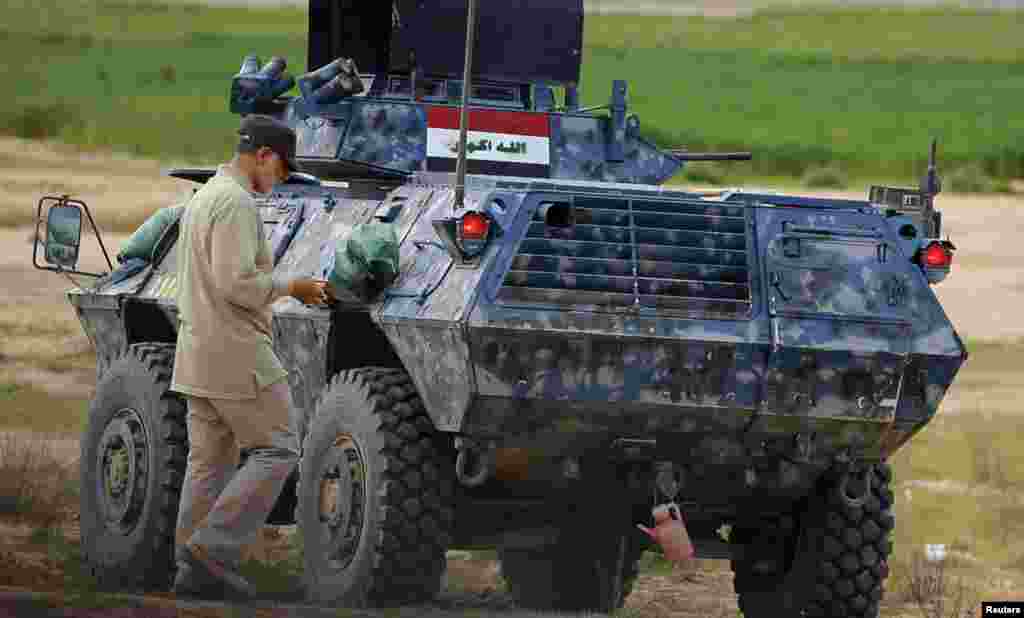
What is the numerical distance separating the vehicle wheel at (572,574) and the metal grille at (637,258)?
1177mm

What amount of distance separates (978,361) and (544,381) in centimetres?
1540

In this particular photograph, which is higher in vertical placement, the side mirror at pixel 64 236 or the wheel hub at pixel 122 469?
the side mirror at pixel 64 236

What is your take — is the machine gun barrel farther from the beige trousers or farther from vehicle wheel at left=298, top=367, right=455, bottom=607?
the beige trousers

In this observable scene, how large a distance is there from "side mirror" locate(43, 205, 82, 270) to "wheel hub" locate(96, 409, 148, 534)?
1095 millimetres

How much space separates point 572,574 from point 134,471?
2.01 metres

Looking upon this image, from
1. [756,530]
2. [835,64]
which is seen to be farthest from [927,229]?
[835,64]

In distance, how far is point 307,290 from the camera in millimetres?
9742

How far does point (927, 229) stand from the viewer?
1088 cm

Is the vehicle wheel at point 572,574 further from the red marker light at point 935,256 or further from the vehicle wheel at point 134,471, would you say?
the red marker light at point 935,256

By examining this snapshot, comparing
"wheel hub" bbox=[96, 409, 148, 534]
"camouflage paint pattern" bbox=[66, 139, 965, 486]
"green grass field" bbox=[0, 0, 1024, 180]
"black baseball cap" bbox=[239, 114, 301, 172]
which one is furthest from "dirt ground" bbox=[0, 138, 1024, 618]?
"green grass field" bbox=[0, 0, 1024, 180]

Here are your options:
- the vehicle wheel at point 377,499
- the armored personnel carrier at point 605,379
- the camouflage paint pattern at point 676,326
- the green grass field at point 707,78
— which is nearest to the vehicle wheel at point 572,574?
the armored personnel carrier at point 605,379

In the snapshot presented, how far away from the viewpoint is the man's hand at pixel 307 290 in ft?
31.9

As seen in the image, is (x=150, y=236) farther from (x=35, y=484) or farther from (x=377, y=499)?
(x=377, y=499)

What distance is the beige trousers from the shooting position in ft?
32.1
